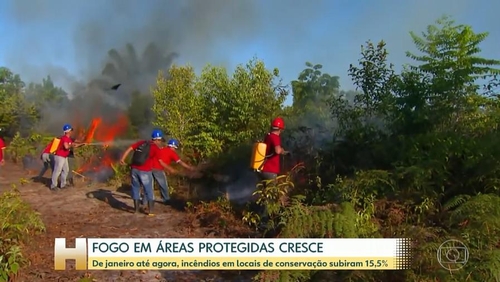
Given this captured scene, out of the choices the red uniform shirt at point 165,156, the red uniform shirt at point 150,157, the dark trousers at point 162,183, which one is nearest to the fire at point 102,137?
the dark trousers at point 162,183

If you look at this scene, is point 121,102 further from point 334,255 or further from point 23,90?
point 334,255

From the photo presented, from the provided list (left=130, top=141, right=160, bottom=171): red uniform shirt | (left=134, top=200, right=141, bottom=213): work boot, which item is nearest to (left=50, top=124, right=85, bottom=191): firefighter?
(left=130, top=141, right=160, bottom=171): red uniform shirt

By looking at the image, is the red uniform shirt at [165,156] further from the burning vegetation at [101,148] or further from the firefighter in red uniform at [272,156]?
the burning vegetation at [101,148]

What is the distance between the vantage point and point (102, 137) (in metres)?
13.4

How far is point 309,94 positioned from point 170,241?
6.07m

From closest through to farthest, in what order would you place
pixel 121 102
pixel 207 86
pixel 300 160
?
1. pixel 300 160
2. pixel 207 86
3. pixel 121 102

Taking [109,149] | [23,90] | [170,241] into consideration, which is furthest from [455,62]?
[23,90]

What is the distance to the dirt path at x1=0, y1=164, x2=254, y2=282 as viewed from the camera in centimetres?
530

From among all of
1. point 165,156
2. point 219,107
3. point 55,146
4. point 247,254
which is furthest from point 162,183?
point 247,254

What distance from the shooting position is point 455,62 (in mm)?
7074
